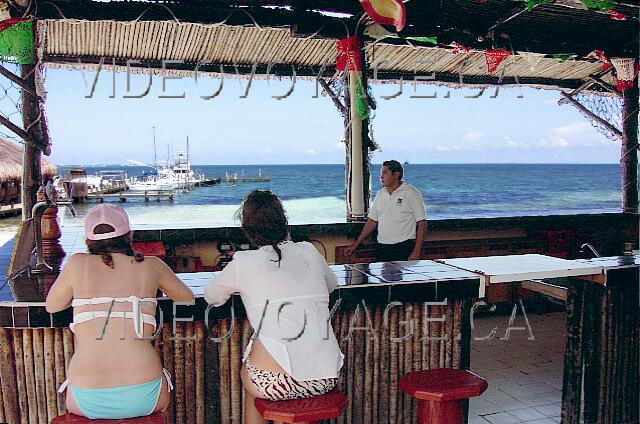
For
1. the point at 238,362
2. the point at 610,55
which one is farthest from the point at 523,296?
the point at 238,362

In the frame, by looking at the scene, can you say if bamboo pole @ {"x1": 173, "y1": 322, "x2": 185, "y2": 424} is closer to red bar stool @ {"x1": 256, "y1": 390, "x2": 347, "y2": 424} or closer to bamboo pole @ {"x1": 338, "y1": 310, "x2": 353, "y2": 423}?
red bar stool @ {"x1": 256, "y1": 390, "x2": 347, "y2": 424}

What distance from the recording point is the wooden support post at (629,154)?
7.10 meters

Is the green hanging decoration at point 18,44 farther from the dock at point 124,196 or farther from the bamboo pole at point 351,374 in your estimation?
the dock at point 124,196

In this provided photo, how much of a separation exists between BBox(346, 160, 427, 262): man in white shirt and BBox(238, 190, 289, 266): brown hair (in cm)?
250

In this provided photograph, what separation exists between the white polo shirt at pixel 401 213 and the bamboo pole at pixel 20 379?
9.51 feet

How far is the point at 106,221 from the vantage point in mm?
2006

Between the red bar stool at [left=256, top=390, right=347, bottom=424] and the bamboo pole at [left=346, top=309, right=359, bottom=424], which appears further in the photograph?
the bamboo pole at [left=346, top=309, right=359, bottom=424]

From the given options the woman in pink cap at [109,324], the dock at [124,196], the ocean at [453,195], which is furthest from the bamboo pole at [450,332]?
the dock at [124,196]

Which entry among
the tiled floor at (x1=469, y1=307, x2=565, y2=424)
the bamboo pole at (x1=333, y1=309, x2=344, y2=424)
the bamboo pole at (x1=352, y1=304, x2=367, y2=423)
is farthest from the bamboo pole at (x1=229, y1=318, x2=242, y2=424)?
the tiled floor at (x1=469, y1=307, x2=565, y2=424)

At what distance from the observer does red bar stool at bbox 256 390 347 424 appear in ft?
6.59

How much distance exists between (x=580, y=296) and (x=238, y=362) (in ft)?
6.03

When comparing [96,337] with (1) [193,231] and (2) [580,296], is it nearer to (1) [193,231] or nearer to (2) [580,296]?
(2) [580,296]

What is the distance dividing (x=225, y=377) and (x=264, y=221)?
889 mm

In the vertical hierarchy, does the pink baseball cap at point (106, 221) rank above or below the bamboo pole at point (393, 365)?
above
